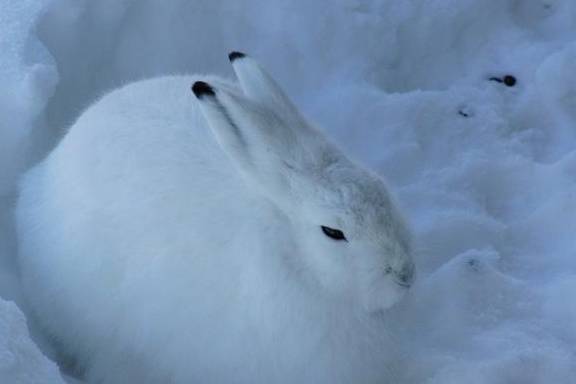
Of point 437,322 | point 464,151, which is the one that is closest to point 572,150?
point 464,151

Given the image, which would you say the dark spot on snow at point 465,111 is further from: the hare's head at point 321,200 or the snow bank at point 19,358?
the snow bank at point 19,358

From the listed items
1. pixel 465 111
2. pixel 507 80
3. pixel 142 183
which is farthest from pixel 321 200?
pixel 507 80


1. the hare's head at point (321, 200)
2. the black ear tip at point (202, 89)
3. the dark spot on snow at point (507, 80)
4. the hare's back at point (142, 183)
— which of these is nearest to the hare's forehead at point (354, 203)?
the hare's head at point (321, 200)

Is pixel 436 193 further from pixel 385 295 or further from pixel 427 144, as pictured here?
pixel 385 295

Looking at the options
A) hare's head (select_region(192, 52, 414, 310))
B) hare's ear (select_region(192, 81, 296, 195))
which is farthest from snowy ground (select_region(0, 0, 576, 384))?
hare's ear (select_region(192, 81, 296, 195))

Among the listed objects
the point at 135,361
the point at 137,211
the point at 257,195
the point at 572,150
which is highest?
the point at 572,150

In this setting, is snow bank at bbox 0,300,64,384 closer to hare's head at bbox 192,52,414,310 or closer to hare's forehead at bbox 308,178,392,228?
hare's head at bbox 192,52,414,310
